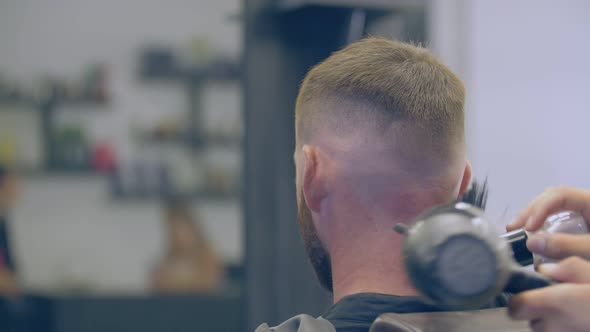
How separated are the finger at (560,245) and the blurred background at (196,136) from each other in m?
1.97

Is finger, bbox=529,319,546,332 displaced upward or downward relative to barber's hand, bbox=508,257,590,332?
downward

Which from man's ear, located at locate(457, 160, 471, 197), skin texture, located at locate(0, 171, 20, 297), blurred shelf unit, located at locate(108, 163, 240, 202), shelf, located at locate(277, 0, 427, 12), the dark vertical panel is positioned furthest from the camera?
blurred shelf unit, located at locate(108, 163, 240, 202)

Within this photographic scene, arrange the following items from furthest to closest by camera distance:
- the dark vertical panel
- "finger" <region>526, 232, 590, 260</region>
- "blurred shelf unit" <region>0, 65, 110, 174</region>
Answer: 1. "blurred shelf unit" <region>0, 65, 110, 174</region>
2. the dark vertical panel
3. "finger" <region>526, 232, 590, 260</region>

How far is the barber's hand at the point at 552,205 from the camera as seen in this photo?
4.28 feet

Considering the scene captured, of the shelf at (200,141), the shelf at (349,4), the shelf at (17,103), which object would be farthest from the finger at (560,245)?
the shelf at (17,103)

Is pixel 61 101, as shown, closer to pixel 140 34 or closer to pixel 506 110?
pixel 140 34

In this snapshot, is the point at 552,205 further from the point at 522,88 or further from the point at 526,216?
the point at 522,88

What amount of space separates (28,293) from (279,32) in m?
1.64

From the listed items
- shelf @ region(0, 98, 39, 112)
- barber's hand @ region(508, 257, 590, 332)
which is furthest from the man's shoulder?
shelf @ region(0, 98, 39, 112)

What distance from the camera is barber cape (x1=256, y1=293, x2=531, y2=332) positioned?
0.99 m

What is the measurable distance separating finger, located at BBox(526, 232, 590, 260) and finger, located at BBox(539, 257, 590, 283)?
0.22 feet

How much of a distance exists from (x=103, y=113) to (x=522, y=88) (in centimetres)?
192

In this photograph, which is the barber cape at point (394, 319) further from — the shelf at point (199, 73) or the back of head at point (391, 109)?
the shelf at point (199, 73)

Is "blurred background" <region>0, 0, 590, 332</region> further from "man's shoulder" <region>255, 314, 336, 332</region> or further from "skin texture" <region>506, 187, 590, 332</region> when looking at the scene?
"skin texture" <region>506, 187, 590, 332</region>
